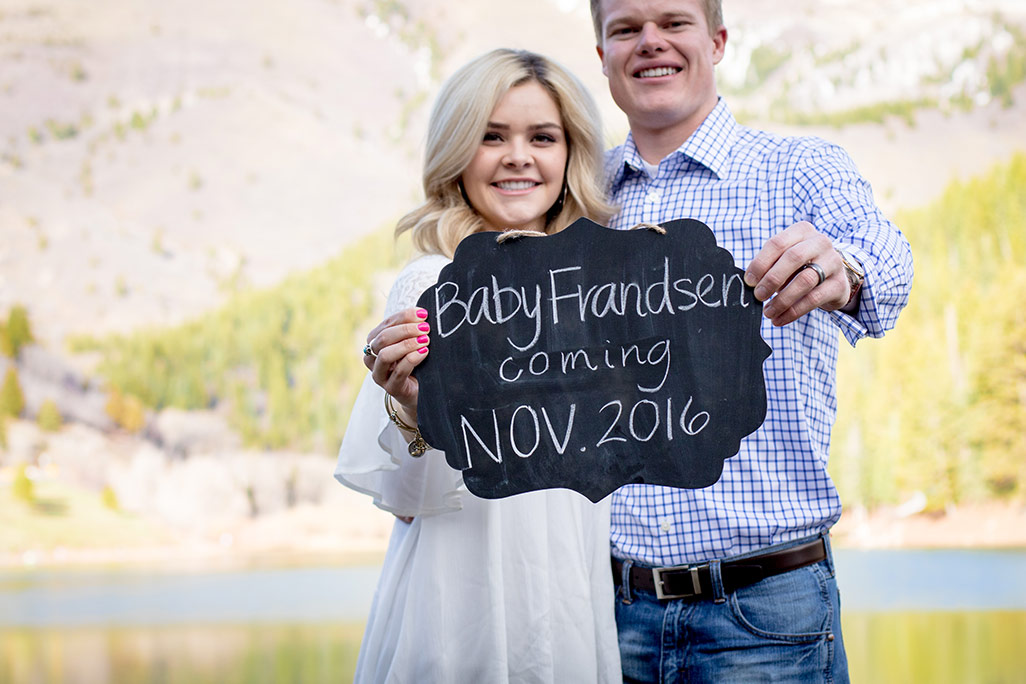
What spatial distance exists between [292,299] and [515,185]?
3125mm

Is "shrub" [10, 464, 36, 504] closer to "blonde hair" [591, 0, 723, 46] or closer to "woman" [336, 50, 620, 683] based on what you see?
"woman" [336, 50, 620, 683]

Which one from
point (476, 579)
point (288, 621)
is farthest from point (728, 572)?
point (288, 621)

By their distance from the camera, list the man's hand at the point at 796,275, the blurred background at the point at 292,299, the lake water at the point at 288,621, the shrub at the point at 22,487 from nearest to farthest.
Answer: the man's hand at the point at 796,275
the lake water at the point at 288,621
the blurred background at the point at 292,299
the shrub at the point at 22,487

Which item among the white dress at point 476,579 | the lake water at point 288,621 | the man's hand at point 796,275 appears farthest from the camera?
the lake water at point 288,621

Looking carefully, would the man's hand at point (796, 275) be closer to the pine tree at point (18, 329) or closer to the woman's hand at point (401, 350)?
the woman's hand at point (401, 350)

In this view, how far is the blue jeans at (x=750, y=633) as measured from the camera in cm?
128

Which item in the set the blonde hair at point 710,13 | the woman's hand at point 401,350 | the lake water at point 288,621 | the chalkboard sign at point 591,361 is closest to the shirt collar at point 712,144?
the blonde hair at point 710,13

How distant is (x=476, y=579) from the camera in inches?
50.3

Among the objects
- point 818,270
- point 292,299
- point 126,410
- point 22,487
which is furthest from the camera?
point 292,299

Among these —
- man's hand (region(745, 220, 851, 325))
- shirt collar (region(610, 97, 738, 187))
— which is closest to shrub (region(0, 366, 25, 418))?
shirt collar (region(610, 97, 738, 187))

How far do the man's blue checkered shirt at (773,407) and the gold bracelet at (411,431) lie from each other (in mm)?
350

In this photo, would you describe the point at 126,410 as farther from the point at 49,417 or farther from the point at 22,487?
the point at 22,487

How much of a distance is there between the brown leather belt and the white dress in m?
0.10

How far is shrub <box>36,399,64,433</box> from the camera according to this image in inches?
163
